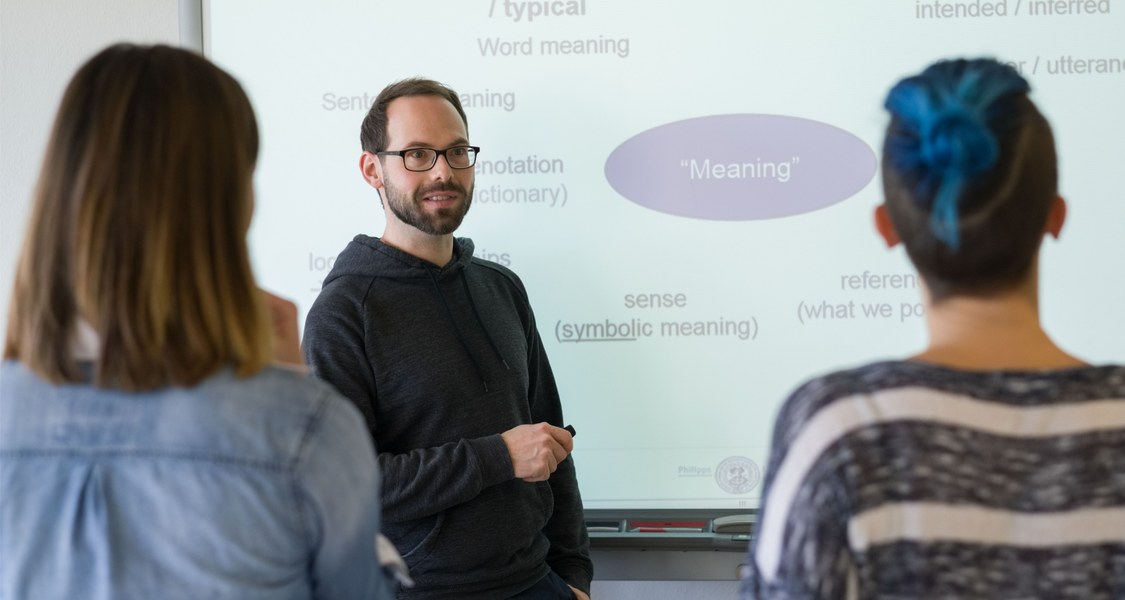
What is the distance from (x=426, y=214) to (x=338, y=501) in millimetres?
1172

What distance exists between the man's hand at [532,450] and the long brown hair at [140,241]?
3.33 ft

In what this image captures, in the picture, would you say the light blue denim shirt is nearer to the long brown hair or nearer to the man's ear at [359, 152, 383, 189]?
the long brown hair

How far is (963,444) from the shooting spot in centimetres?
98

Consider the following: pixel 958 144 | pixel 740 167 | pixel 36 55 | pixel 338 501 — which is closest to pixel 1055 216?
pixel 958 144

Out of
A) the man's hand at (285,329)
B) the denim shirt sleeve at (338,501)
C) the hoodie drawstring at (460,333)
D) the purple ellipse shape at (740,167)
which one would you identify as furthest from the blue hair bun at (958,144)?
the purple ellipse shape at (740,167)

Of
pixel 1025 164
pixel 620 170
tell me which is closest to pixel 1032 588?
pixel 1025 164

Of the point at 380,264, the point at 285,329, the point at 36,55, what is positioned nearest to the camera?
the point at 285,329

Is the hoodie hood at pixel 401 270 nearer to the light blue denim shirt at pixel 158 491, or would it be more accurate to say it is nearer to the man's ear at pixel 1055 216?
the light blue denim shirt at pixel 158 491

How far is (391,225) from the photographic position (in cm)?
217

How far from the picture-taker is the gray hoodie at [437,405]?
1934mm

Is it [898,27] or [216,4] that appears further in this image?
[216,4]

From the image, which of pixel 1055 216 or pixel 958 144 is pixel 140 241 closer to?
pixel 958 144

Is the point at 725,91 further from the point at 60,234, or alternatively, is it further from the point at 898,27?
the point at 60,234

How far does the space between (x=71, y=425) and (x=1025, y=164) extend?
0.98 metres
